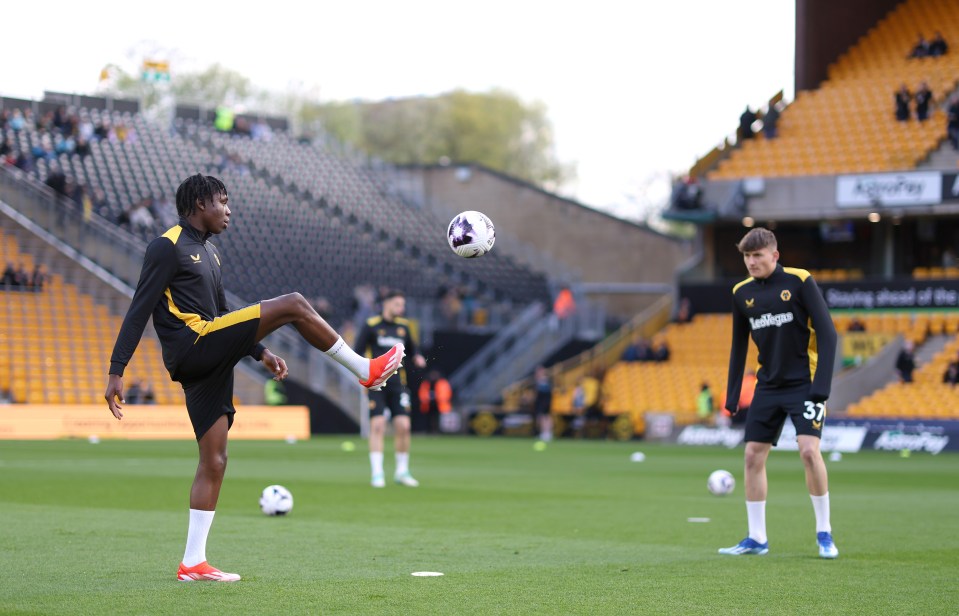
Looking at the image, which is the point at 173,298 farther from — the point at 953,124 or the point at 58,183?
the point at 953,124

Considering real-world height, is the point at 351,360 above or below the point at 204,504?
above

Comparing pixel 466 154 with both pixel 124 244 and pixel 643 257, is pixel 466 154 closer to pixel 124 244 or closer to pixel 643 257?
pixel 643 257

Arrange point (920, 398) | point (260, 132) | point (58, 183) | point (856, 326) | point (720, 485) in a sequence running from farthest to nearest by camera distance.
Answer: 1. point (260, 132)
2. point (58, 183)
3. point (856, 326)
4. point (920, 398)
5. point (720, 485)

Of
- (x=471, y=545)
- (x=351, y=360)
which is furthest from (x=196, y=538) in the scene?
(x=471, y=545)

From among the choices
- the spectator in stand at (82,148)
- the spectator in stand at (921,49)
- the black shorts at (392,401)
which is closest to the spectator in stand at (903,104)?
the spectator in stand at (921,49)

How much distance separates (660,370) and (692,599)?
32100 millimetres

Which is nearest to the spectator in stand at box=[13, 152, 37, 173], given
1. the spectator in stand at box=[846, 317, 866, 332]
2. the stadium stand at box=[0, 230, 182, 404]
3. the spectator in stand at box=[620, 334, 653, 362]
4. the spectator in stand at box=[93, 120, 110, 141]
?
the stadium stand at box=[0, 230, 182, 404]

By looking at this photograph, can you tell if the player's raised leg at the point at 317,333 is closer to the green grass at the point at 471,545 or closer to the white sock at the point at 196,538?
the white sock at the point at 196,538

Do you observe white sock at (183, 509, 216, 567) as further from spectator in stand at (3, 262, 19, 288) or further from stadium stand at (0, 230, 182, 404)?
spectator in stand at (3, 262, 19, 288)

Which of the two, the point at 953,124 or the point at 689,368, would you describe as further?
the point at 689,368

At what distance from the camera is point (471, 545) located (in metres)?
10.6

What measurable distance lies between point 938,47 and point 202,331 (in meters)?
38.2

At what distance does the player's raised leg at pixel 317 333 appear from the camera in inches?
307

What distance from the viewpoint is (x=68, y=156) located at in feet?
141
